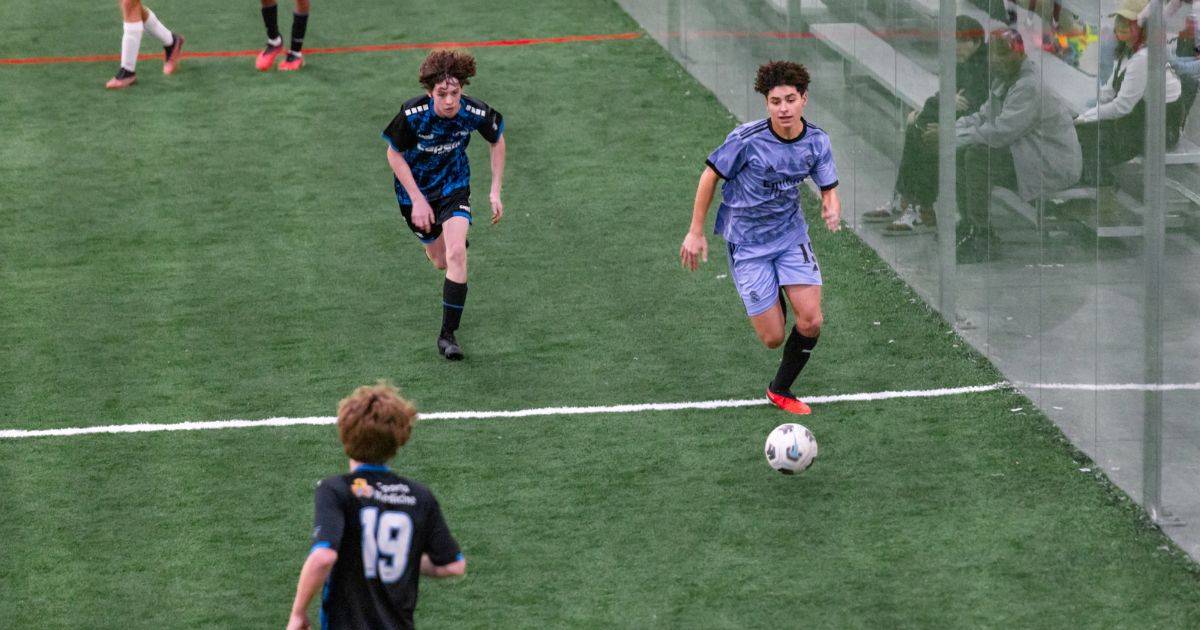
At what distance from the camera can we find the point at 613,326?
35.0 ft

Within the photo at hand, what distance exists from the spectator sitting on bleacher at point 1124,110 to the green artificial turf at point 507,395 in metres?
1.43

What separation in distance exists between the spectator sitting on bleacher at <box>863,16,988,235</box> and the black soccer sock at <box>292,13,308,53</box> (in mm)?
6450

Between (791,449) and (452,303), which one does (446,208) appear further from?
(791,449)

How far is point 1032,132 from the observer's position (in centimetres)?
912

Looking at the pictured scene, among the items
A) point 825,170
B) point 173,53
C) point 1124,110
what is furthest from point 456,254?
point 173,53

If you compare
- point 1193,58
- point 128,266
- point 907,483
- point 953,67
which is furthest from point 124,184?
point 1193,58

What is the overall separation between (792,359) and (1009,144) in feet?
5.42

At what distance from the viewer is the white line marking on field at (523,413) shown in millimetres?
9195

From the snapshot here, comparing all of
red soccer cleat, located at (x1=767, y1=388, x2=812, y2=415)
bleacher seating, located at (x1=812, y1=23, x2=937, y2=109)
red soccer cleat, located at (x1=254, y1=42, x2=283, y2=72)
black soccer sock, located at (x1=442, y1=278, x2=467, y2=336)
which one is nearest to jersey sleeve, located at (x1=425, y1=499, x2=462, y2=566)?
red soccer cleat, located at (x1=767, y1=388, x2=812, y2=415)

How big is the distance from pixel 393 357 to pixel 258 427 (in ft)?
3.92

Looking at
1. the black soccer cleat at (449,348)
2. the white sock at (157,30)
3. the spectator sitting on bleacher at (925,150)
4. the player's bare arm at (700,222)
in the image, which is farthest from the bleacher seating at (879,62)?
the white sock at (157,30)

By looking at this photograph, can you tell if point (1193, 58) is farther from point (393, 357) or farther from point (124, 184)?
point (124, 184)

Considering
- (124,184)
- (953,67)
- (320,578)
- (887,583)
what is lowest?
(124,184)

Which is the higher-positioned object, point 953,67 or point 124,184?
point 953,67
